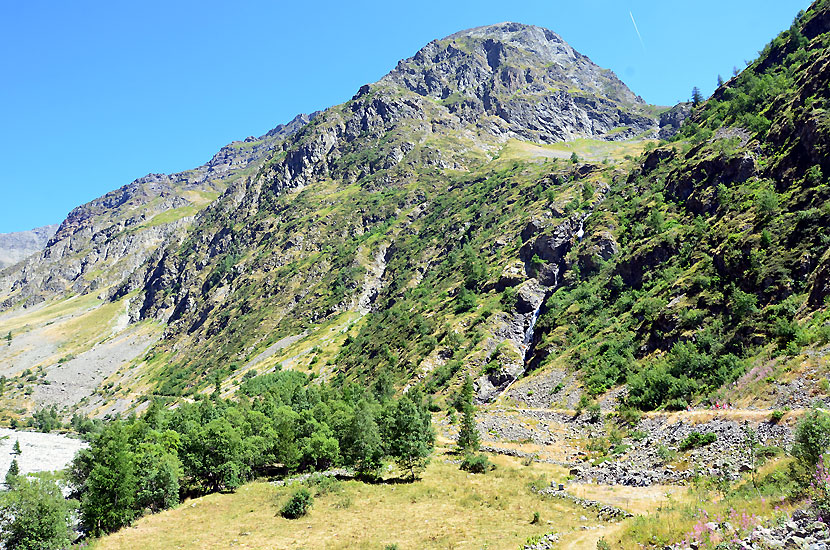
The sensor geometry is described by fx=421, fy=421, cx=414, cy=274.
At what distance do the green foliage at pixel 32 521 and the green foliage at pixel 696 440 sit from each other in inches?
1695

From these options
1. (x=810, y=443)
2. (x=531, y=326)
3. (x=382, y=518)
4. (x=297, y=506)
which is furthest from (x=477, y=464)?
(x=531, y=326)

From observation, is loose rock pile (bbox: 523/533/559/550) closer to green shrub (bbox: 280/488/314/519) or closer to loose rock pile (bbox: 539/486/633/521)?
loose rock pile (bbox: 539/486/633/521)

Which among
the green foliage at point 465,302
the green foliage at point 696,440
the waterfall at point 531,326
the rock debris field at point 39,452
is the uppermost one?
the green foliage at point 465,302

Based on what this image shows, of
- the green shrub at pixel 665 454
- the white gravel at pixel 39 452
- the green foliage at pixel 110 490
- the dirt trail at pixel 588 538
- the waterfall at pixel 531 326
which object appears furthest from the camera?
the waterfall at pixel 531 326

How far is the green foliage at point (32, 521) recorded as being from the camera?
87.8 ft

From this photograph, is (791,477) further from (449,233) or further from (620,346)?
(449,233)

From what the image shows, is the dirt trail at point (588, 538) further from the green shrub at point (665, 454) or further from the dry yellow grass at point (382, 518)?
the green shrub at point (665, 454)

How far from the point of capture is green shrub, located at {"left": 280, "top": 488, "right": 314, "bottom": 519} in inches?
1284

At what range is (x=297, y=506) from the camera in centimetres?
3294

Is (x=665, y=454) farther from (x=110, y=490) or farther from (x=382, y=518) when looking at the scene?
(x=110, y=490)

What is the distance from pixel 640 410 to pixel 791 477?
30052mm

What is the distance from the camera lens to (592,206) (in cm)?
12444

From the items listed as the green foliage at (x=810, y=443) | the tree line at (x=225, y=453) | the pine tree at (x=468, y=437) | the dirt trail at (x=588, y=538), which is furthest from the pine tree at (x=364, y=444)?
the green foliage at (x=810, y=443)

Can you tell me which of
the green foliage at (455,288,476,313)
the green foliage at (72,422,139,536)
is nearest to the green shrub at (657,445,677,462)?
the green foliage at (72,422,139,536)
